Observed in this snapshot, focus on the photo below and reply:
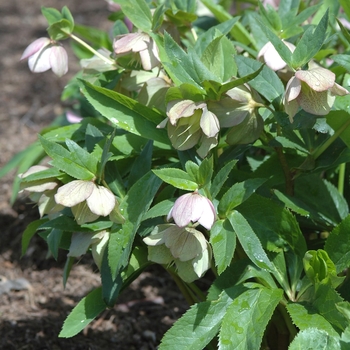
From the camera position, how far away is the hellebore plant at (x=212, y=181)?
91cm

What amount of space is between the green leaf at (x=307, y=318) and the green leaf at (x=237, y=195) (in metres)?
0.18

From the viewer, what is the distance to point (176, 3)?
1.27 m

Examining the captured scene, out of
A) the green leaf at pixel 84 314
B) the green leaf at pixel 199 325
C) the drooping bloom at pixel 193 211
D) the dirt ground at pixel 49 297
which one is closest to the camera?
the drooping bloom at pixel 193 211

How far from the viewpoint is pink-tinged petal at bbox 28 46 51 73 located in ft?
3.78

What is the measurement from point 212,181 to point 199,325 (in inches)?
9.2

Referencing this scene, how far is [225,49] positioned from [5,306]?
935mm

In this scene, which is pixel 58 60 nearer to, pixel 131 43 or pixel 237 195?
pixel 131 43

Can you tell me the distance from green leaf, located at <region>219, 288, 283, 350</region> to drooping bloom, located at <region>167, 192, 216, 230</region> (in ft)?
0.52

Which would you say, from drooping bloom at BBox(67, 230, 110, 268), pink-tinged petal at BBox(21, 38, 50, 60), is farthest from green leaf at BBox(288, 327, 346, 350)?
pink-tinged petal at BBox(21, 38, 50, 60)

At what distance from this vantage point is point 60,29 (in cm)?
119

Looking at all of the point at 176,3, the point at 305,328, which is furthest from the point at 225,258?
Result: the point at 176,3

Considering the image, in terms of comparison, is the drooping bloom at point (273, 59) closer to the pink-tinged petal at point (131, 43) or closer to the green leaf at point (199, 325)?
the pink-tinged petal at point (131, 43)

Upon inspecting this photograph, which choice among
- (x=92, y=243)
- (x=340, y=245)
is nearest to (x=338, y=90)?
(x=340, y=245)

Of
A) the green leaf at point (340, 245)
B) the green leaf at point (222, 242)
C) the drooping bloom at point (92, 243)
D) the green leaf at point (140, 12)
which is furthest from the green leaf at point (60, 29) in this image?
the green leaf at point (340, 245)
